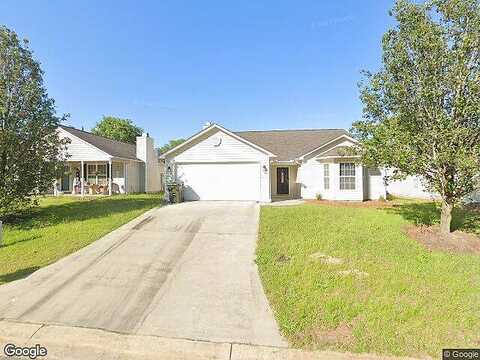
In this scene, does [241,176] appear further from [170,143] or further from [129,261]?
[170,143]

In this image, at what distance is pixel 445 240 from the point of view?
27.6 feet

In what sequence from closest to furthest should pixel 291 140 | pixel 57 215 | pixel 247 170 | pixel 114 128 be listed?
1. pixel 57 215
2. pixel 247 170
3. pixel 291 140
4. pixel 114 128

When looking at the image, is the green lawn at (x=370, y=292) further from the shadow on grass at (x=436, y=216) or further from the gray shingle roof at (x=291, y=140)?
the gray shingle roof at (x=291, y=140)

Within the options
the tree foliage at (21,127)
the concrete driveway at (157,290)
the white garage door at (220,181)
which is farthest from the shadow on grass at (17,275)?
the white garage door at (220,181)

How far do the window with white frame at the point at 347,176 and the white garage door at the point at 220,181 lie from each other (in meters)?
5.13

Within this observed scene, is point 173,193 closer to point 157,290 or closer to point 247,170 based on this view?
point 247,170

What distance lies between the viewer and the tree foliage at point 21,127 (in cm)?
1063

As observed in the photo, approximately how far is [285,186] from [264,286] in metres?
14.7

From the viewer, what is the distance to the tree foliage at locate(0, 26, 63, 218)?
1063 centimetres

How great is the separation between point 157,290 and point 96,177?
63.4 feet

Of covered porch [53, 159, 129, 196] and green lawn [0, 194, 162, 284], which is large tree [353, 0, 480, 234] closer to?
green lawn [0, 194, 162, 284]

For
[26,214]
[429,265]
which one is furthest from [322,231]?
[26,214]

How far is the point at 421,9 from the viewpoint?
841 cm

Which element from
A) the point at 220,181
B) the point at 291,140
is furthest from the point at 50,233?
the point at 291,140
